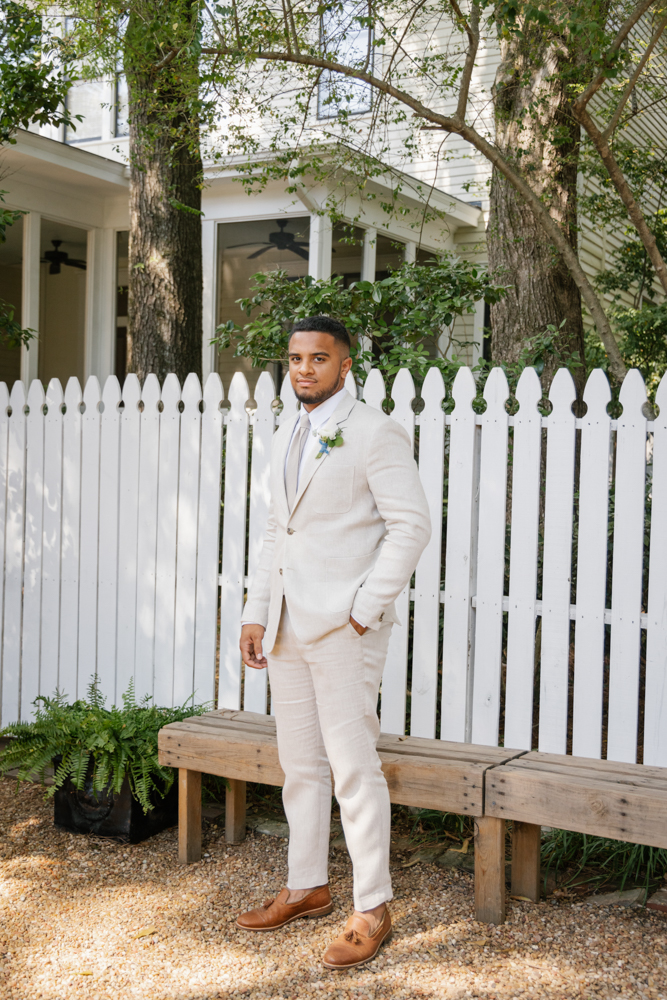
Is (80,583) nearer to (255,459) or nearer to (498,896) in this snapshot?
(255,459)

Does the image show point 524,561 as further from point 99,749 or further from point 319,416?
point 99,749

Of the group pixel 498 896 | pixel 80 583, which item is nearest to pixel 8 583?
pixel 80 583

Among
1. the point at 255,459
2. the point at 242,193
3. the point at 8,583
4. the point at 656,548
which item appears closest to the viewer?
the point at 656,548

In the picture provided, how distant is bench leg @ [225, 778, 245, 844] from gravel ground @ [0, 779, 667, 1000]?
12 centimetres

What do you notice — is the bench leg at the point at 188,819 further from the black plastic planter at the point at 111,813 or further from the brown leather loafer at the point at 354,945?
the brown leather loafer at the point at 354,945

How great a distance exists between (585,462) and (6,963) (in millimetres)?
2791

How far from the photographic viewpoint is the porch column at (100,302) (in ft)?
35.9

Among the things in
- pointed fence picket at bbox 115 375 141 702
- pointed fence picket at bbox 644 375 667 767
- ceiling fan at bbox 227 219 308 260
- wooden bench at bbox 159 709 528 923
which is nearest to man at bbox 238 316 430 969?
wooden bench at bbox 159 709 528 923

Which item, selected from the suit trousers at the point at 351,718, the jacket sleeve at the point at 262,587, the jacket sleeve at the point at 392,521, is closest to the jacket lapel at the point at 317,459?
the jacket sleeve at the point at 392,521

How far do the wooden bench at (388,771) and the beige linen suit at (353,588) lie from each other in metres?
0.27

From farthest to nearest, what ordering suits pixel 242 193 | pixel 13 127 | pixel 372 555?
pixel 242 193, pixel 13 127, pixel 372 555

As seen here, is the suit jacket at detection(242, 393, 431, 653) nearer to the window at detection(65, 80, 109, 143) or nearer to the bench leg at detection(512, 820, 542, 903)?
the bench leg at detection(512, 820, 542, 903)

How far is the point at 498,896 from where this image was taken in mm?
3170

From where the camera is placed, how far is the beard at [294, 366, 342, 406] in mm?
3078
